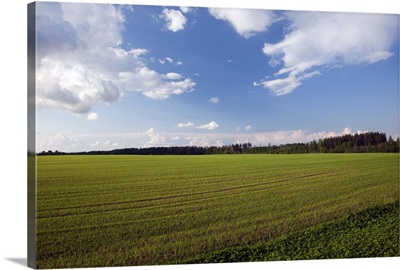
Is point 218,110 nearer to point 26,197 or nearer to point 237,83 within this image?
point 237,83

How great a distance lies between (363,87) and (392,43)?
0.96m

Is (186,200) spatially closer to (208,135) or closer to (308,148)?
(208,135)

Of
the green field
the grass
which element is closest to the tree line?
the green field

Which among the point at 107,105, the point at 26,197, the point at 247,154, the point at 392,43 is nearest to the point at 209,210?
the point at 247,154

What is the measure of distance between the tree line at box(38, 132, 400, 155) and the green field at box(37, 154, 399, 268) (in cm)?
14

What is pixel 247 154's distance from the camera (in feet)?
28.7

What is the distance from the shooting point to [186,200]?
8.45 metres

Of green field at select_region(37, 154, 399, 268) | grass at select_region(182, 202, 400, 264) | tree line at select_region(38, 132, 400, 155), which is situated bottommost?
grass at select_region(182, 202, 400, 264)

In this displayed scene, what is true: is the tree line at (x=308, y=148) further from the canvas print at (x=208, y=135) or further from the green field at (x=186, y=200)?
the green field at (x=186, y=200)

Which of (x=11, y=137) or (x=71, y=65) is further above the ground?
(x=71, y=65)

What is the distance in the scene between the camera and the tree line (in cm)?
824

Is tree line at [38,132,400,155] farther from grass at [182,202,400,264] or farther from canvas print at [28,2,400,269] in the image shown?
grass at [182,202,400,264]

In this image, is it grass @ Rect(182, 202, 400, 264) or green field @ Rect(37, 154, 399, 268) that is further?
grass @ Rect(182, 202, 400, 264)

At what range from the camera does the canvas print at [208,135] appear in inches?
304
